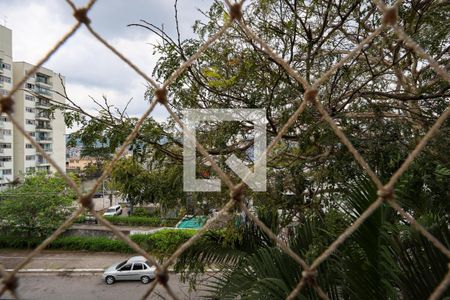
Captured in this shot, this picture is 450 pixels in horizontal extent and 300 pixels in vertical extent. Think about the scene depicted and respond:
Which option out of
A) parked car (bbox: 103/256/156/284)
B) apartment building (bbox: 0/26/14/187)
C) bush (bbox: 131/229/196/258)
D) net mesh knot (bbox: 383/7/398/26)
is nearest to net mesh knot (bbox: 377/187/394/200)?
net mesh knot (bbox: 383/7/398/26)

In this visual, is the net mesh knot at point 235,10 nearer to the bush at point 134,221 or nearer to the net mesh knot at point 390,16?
the net mesh knot at point 390,16

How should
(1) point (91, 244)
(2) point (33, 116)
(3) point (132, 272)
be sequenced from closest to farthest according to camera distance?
(2) point (33, 116) → (3) point (132, 272) → (1) point (91, 244)

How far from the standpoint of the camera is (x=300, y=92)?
1774 mm

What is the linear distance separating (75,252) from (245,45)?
20.1 ft

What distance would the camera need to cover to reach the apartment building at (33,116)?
5.31ft

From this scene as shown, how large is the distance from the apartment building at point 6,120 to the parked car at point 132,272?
2.06 meters

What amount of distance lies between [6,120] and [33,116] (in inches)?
62.8

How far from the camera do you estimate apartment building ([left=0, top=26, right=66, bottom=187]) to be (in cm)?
162

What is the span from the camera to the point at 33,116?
8.65 ft

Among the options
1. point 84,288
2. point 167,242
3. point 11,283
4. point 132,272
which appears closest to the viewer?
point 11,283

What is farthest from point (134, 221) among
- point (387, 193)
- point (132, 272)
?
point (387, 193)

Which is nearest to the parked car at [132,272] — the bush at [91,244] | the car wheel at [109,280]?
the car wheel at [109,280]

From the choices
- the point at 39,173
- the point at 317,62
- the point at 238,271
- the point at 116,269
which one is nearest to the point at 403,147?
the point at 317,62

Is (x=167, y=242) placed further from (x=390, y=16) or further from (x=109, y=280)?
(x=109, y=280)
